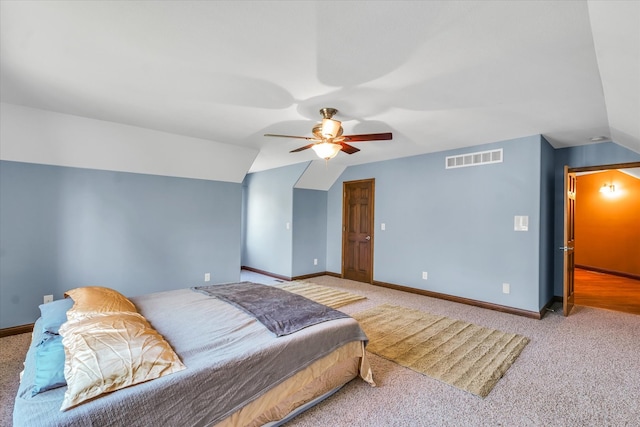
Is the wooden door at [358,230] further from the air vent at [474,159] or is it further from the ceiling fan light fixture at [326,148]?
the ceiling fan light fixture at [326,148]

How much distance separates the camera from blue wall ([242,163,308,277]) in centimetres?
585

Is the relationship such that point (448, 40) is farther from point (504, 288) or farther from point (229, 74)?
point (504, 288)

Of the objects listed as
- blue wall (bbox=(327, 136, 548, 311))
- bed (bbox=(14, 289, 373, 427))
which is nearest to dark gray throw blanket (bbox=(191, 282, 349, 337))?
bed (bbox=(14, 289, 373, 427))

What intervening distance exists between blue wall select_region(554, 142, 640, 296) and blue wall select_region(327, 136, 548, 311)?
992mm

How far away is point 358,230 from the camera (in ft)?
19.4

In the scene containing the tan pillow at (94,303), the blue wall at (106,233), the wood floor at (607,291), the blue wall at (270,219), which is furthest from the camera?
the blue wall at (270,219)

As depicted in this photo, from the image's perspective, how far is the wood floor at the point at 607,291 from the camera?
431 cm

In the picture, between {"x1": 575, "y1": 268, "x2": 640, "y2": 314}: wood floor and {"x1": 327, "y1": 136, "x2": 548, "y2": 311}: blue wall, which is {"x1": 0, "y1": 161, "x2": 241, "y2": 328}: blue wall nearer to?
{"x1": 327, "y1": 136, "x2": 548, "y2": 311}: blue wall

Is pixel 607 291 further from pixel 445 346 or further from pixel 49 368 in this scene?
pixel 49 368

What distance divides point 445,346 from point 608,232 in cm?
651

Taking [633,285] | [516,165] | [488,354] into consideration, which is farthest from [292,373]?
[633,285]

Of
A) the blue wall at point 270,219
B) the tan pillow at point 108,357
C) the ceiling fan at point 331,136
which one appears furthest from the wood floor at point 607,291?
the tan pillow at point 108,357

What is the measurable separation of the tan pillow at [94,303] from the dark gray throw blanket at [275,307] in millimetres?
803

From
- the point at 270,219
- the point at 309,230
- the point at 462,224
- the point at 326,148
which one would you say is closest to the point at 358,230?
the point at 309,230
